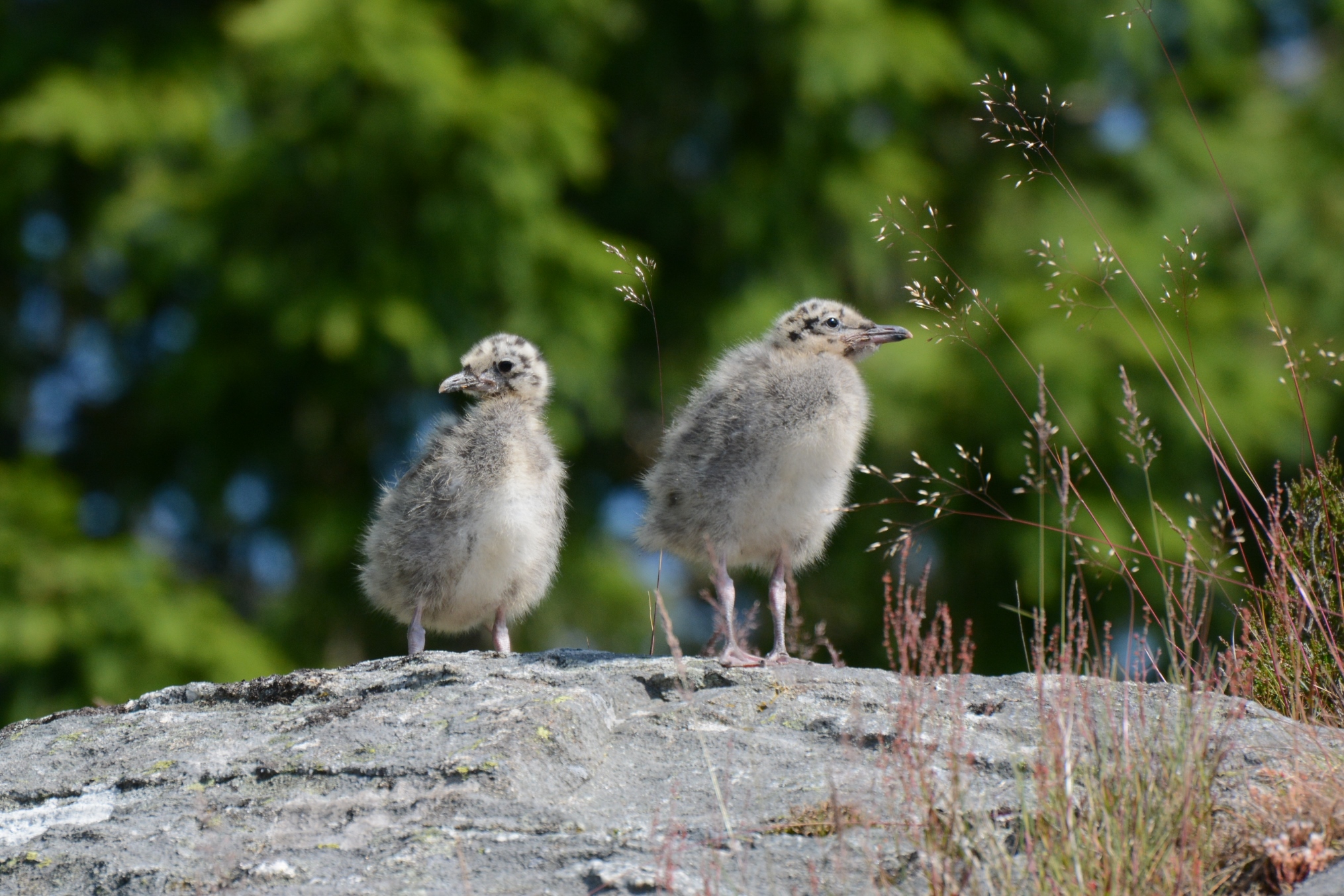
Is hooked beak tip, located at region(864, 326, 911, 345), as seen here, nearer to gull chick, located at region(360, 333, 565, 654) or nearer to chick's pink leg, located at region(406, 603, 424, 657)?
gull chick, located at region(360, 333, 565, 654)

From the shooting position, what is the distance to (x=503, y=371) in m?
6.45

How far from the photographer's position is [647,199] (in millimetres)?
11672

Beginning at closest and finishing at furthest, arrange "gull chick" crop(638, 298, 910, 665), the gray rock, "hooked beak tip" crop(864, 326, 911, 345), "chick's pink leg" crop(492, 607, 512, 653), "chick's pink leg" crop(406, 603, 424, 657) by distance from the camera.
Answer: the gray rock → "gull chick" crop(638, 298, 910, 665) → "hooked beak tip" crop(864, 326, 911, 345) → "chick's pink leg" crop(406, 603, 424, 657) → "chick's pink leg" crop(492, 607, 512, 653)

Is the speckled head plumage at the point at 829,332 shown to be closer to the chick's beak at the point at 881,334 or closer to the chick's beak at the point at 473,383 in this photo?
the chick's beak at the point at 881,334

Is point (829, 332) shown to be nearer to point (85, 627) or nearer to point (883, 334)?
point (883, 334)

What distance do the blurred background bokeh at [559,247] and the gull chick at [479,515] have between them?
3.19 m

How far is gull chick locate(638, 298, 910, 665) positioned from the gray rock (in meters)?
0.64

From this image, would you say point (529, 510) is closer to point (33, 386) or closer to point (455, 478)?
point (455, 478)

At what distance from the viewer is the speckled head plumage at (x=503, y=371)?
6414mm

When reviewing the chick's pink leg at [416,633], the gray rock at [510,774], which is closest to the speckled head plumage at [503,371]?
the chick's pink leg at [416,633]

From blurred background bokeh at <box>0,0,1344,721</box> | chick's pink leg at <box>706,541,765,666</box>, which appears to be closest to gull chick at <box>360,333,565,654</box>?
chick's pink leg at <box>706,541,765,666</box>

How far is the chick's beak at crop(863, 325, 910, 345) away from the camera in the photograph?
5.84 m

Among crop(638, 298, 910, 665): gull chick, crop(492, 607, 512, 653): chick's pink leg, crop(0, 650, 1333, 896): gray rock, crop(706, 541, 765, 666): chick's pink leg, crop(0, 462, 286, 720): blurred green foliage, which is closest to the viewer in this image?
crop(0, 650, 1333, 896): gray rock

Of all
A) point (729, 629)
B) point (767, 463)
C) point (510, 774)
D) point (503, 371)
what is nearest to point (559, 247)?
point (503, 371)
